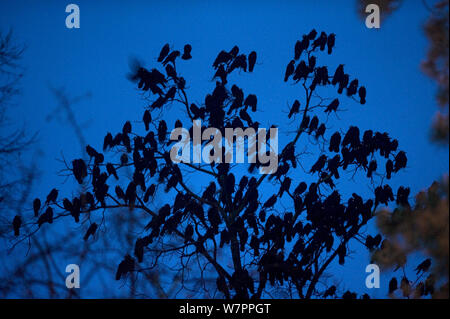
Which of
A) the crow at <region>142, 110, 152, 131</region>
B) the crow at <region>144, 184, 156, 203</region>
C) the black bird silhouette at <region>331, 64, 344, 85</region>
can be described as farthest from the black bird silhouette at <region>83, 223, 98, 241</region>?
the black bird silhouette at <region>331, 64, 344, 85</region>

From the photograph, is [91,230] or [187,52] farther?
[187,52]

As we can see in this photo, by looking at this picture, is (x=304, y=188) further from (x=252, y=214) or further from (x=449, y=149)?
(x=449, y=149)

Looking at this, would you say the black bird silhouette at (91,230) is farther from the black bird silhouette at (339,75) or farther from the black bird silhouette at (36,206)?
the black bird silhouette at (339,75)

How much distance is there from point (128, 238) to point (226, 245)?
2.82 ft

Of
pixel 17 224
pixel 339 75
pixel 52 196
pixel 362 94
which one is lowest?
pixel 17 224

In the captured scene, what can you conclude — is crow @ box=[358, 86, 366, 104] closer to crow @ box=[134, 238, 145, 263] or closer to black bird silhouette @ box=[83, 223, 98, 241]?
crow @ box=[134, 238, 145, 263]

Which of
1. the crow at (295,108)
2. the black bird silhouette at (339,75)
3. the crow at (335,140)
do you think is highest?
the black bird silhouette at (339,75)

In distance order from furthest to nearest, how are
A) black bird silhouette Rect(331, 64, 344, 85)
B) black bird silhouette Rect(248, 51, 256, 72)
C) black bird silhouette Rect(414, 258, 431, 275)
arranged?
black bird silhouette Rect(331, 64, 344, 85)
black bird silhouette Rect(248, 51, 256, 72)
black bird silhouette Rect(414, 258, 431, 275)

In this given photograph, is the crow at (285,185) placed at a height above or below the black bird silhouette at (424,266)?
above

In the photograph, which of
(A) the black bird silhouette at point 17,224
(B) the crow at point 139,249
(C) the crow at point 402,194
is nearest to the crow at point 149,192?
(B) the crow at point 139,249

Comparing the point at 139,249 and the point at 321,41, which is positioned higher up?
the point at 321,41

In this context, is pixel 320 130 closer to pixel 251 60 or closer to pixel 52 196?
pixel 251 60

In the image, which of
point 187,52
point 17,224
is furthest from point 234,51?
point 17,224

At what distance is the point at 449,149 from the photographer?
2.26 m
